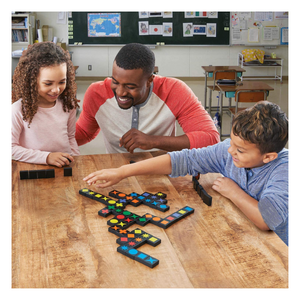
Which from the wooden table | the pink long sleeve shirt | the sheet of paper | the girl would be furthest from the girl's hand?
the sheet of paper

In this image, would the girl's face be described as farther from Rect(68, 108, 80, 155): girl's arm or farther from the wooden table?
the wooden table

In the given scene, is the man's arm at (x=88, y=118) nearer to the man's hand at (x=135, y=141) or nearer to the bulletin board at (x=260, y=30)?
the man's hand at (x=135, y=141)

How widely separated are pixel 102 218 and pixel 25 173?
470 mm

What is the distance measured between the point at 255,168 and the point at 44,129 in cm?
105

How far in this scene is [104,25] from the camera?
27.7 feet

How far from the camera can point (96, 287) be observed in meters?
0.85

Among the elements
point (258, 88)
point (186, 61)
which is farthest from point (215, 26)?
point (258, 88)

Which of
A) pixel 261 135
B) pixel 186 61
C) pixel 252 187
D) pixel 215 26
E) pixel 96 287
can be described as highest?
pixel 215 26

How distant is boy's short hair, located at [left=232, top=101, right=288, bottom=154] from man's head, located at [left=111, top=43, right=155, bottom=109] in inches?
23.7

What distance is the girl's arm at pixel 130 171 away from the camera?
4.46ft

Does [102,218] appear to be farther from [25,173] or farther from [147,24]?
[147,24]

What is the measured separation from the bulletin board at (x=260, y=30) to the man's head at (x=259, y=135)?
799cm

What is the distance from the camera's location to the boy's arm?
1.13 meters

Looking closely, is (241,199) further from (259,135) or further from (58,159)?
(58,159)
